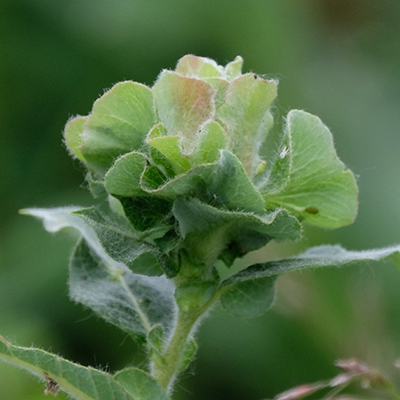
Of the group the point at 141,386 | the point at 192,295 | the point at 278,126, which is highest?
the point at 278,126

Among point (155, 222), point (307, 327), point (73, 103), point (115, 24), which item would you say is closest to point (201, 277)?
point (155, 222)

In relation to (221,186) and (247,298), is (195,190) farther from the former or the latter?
(247,298)

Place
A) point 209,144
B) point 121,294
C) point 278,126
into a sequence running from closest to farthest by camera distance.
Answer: point 209,144, point 121,294, point 278,126

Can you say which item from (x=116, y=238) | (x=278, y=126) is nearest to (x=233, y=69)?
(x=116, y=238)

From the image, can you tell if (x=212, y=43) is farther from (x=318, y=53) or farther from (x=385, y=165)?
(x=385, y=165)

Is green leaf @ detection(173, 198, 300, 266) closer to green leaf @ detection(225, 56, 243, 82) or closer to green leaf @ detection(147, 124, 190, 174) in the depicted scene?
green leaf @ detection(147, 124, 190, 174)

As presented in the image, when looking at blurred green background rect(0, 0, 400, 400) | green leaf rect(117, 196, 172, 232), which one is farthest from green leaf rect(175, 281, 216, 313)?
blurred green background rect(0, 0, 400, 400)

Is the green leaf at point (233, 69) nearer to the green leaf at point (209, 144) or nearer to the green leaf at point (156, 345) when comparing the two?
the green leaf at point (209, 144)
